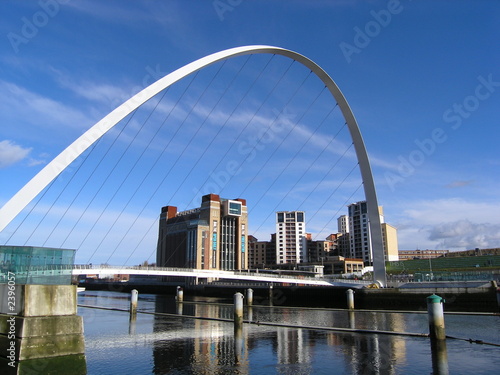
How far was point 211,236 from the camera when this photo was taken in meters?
123

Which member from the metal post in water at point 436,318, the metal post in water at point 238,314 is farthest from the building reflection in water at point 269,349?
the metal post in water at point 436,318

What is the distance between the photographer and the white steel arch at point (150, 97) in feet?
69.4

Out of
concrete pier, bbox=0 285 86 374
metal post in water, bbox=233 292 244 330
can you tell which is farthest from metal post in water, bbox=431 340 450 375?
concrete pier, bbox=0 285 86 374

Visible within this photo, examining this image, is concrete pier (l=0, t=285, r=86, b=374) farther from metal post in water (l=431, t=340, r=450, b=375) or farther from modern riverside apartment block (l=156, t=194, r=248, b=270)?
modern riverside apartment block (l=156, t=194, r=248, b=270)

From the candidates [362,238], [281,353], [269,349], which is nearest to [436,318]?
[281,353]

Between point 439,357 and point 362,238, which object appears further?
point 362,238

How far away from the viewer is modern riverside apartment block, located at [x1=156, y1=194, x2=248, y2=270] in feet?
397

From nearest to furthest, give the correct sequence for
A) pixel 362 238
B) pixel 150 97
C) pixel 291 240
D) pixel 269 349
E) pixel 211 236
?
1. pixel 269 349
2. pixel 150 97
3. pixel 211 236
4. pixel 362 238
5. pixel 291 240

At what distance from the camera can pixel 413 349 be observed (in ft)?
48.0

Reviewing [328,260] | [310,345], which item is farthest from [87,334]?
[328,260]

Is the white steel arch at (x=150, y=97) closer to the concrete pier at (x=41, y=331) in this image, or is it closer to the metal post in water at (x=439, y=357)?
the concrete pier at (x=41, y=331)

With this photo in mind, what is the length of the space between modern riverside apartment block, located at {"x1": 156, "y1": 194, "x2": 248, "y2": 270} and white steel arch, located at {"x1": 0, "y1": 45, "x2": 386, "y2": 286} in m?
82.8

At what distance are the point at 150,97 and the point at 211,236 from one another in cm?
9933

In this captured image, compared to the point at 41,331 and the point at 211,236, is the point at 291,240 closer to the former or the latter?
the point at 211,236
